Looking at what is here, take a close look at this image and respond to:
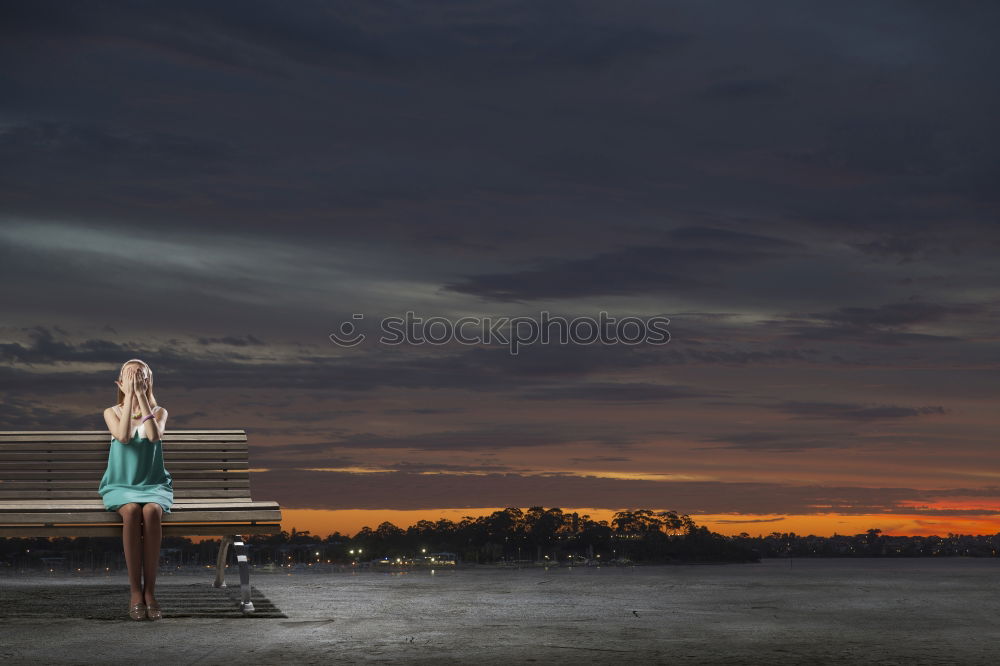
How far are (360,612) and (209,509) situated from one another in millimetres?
1307

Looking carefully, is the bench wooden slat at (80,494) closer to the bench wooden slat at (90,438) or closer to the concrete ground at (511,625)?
the bench wooden slat at (90,438)

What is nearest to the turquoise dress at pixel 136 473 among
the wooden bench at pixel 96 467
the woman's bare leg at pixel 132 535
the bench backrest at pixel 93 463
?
the woman's bare leg at pixel 132 535

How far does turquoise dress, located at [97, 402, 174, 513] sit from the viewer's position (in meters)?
7.80

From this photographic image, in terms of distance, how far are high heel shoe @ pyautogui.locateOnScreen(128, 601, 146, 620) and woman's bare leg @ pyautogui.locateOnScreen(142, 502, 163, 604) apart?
0.12 metres

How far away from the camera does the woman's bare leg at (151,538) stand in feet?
24.5

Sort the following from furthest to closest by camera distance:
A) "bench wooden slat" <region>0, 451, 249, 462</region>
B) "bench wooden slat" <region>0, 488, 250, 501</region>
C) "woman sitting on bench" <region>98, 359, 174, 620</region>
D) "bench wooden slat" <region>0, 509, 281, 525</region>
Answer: "bench wooden slat" <region>0, 451, 249, 462</region> < "bench wooden slat" <region>0, 488, 250, 501</region> < "bench wooden slat" <region>0, 509, 281, 525</region> < "woman sitting on bench" <region>98, 359, 174, 620</region>

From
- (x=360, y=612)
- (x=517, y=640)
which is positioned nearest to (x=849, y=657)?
(x=517, y=640)

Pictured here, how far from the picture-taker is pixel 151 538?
299 inches

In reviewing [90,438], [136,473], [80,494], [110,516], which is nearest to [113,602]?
[110,516]

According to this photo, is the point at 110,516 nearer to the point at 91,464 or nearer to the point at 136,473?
the point at 136,473

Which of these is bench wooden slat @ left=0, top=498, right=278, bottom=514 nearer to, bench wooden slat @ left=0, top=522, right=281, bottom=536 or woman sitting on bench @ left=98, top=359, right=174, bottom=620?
bench wooden slat @ left=0, top=522, right=281, bottom=536

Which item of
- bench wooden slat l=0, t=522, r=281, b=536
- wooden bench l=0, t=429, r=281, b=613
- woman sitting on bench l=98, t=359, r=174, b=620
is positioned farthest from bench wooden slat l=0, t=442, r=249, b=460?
woman sitting on bench l=98, t=359, r=174, b=620

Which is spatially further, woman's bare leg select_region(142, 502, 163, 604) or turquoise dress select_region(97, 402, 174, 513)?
turquoise dress select_region(97, 402, 174, 513)

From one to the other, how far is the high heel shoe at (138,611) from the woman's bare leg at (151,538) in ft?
0.40
